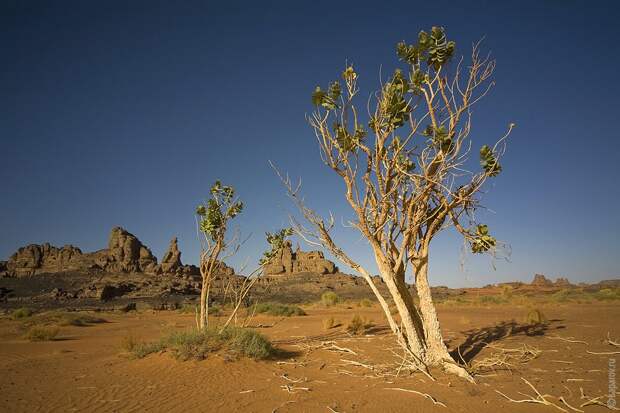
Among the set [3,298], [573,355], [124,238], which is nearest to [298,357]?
[573,355]

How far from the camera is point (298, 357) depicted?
991 centimetres

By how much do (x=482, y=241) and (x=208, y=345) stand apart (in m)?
7.17

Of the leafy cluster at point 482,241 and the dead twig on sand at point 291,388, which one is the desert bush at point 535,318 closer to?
→ the leafy cluster at point 482,241

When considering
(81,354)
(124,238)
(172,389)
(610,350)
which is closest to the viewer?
(172,389)

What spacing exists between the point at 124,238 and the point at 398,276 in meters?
74.9

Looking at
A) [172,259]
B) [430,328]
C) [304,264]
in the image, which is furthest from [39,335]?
[304,264]

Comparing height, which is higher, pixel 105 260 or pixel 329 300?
pixel 105 260

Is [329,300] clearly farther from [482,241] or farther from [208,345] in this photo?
[482,241]

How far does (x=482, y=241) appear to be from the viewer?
293 inches

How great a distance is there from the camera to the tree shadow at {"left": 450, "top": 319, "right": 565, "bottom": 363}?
30.1 feet

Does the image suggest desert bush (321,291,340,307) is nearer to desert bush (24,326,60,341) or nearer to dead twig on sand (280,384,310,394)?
desert bush (24,326,60,341)

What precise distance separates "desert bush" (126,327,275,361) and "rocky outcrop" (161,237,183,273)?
2373 inches

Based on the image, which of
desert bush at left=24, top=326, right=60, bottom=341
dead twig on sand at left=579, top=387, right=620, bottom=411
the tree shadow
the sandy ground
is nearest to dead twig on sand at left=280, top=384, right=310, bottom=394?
the sandy ground

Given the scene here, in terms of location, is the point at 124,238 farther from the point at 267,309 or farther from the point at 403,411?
the point at 403,411
